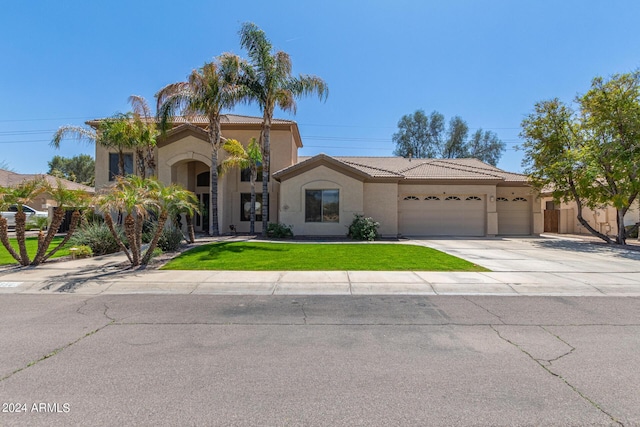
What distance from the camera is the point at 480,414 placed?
3014 millimetres

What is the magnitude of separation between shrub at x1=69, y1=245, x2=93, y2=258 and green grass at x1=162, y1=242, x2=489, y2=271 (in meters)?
3.50

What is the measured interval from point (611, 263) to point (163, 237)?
1639 cm

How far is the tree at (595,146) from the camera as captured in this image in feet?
52.6

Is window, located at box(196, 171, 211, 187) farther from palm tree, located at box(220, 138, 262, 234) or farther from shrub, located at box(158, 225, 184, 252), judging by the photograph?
shrub, located at box(158, 225, 184, 252)

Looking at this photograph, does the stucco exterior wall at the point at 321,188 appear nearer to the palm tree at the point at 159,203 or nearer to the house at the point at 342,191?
the house at the point at 342,191

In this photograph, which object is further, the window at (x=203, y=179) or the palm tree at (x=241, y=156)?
the window at (x=203, y=179)

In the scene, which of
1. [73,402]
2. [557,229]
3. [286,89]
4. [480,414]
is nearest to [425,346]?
[480,414]

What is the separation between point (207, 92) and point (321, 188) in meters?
7.75

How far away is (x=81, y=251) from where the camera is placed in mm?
12133

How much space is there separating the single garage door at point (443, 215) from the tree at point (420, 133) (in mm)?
25202

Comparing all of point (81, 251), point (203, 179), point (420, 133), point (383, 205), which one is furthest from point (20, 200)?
point (420, 133)

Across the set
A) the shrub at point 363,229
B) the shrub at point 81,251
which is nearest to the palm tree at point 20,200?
the shrub at point 81,251

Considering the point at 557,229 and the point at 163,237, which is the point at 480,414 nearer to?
the point at 163,237

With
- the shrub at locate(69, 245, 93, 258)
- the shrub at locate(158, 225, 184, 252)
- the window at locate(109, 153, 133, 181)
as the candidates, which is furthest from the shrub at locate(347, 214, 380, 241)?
the window at locate(109, 153, 133, 181)
